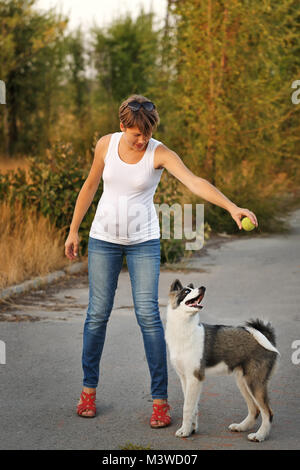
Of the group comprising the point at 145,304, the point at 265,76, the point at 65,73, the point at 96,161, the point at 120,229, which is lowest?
the point at 145,304

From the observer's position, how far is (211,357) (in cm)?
447

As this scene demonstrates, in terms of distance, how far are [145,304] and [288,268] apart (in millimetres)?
6469

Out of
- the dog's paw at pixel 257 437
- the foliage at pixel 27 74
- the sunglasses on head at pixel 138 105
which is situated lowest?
the dog's paw at pixel 257 437

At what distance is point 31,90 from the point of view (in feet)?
95.6

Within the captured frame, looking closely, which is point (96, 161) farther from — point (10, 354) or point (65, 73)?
point (65, 73)

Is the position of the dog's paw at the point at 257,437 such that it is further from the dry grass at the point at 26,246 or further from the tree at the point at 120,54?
the tree at the point at 120,54

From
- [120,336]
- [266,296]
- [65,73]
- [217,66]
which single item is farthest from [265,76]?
[65,73]

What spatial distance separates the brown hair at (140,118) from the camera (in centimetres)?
438

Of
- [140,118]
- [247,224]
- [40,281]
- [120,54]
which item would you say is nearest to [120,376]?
[247,224]

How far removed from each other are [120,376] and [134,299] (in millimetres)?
1240

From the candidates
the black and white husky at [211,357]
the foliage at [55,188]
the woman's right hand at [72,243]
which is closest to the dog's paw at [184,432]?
the black and white husky at [211,357]

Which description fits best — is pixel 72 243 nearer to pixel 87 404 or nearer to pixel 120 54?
pixel 87 404
